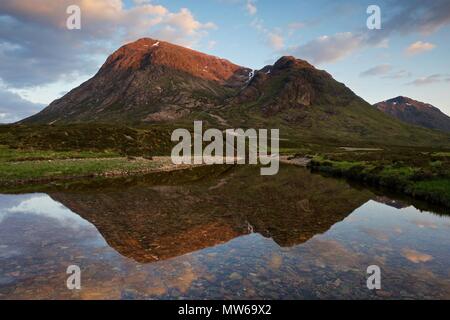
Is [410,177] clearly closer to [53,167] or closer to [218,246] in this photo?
[218,246]

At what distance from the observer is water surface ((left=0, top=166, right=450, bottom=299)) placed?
13430mm

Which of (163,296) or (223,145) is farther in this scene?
(223,145)

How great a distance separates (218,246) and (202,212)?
882 centimetres

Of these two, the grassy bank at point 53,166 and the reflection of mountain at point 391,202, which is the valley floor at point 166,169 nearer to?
the grassy bank at point 53,166

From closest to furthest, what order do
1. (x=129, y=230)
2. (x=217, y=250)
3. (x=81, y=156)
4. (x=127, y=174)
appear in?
(x=217, y=250) < (x=129, y=230) < (x=127, y=174) < (x=81, y=156)

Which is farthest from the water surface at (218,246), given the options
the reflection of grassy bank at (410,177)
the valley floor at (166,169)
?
the valley floor at (166,169)

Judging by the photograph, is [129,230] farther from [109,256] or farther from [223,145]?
[223,145]

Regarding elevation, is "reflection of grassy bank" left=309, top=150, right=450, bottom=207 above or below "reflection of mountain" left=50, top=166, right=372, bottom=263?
above

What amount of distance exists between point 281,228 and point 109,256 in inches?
417

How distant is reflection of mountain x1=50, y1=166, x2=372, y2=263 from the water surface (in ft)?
0.33

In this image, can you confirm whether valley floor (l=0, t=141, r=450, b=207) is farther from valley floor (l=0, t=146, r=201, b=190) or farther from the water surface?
the water surface

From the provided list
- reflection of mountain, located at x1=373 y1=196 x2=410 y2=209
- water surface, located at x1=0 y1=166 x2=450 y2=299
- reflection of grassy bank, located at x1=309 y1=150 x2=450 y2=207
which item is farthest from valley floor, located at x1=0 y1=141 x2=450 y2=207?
water surface, located at x1=0 y1=166 x2=450 y2=299

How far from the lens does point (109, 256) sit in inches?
667

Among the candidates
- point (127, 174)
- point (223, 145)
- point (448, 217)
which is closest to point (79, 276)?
point (448, 217)
